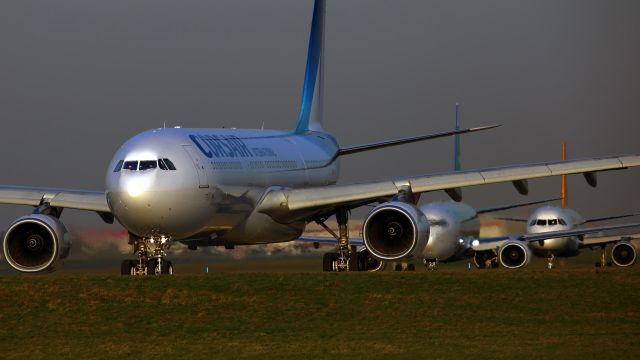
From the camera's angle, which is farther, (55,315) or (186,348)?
(55,315)

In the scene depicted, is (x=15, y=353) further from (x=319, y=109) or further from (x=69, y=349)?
(x=319, y=109)

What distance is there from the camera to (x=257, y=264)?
5216 cm

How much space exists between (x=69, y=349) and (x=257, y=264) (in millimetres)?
28314

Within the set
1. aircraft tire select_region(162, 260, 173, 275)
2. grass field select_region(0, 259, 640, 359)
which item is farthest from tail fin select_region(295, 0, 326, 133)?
grass field select_region(0, 259, 640, 359)

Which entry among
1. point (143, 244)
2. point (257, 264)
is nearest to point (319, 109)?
point (257, 264)

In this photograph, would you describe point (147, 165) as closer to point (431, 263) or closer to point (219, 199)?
point (219, 199)

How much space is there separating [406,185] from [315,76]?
15.9 m

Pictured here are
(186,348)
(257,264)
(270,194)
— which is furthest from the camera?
(257,264)

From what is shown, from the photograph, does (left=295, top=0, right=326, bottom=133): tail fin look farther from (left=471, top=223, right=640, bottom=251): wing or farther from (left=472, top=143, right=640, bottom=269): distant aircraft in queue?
(left=471, top=223, right=640, bottom=251): wing

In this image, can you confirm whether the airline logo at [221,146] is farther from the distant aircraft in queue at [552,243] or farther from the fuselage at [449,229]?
the distant aircraft in queue at [552,243]

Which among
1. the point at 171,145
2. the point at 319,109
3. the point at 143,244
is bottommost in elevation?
the point at 143,244

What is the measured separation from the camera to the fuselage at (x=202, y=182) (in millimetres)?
34062

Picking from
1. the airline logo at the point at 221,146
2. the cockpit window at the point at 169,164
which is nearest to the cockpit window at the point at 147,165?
the cockpit window at the point at 169,164

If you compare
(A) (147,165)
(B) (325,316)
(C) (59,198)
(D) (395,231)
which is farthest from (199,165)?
(B) (325,316)
